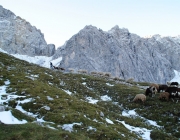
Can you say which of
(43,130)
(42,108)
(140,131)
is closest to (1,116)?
(43,130)

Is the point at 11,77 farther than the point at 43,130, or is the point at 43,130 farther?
the point at 11,77

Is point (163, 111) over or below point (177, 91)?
below

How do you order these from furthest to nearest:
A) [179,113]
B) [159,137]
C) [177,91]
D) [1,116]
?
[177,91]
[179,113]
[159,137]
[1,116]

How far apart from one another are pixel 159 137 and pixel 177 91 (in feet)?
47.6

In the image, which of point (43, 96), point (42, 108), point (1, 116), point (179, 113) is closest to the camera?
point (1, 116)

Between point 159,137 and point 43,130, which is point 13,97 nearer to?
point 43,130

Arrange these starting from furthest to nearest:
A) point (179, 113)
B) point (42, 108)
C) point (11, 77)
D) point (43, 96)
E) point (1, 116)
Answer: point (11, 77) → point (179, 113) → point (43, 96) → point (42, 108) → point (1, 116)

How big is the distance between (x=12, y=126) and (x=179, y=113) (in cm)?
2063

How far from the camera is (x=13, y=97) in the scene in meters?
21.6

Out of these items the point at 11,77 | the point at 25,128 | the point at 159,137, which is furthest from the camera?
the point at 11,77

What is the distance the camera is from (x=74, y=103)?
22562mm

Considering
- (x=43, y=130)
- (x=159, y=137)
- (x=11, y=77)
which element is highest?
(x=11, y=77)

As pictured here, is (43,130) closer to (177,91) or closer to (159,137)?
(159,137)

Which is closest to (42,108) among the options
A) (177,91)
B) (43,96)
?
(43,96)
